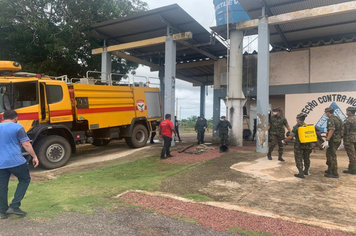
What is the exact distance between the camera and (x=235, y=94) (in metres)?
11.0

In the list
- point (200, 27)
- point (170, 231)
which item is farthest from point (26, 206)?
point (200, 27)

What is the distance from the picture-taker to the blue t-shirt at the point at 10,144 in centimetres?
358

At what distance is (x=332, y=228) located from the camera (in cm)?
331

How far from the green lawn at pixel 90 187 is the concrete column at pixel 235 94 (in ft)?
14.8

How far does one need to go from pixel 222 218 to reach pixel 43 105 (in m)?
6.20

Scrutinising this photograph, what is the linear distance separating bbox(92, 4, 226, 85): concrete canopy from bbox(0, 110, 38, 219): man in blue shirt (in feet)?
27.3

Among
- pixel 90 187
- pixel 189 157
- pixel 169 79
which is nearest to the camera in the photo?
pixel 90 187

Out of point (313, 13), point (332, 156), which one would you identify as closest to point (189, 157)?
point (332, 156)

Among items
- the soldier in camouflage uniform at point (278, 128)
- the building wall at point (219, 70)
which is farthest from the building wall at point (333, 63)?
the soldier in camouflage uniform at point (278, 128)

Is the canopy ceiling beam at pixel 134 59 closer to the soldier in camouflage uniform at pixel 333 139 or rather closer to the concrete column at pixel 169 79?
the concrete column at pixel 169 79

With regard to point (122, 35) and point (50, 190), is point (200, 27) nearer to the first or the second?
point (122, 35)

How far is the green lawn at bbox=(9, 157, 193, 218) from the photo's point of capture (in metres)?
4.10

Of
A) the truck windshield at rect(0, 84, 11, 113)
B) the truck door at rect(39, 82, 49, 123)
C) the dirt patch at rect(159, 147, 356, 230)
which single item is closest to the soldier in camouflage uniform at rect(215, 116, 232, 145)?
the dirt patch at rect(159, 147, 356, 230)

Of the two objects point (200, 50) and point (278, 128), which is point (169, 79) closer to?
point (200, 50)
